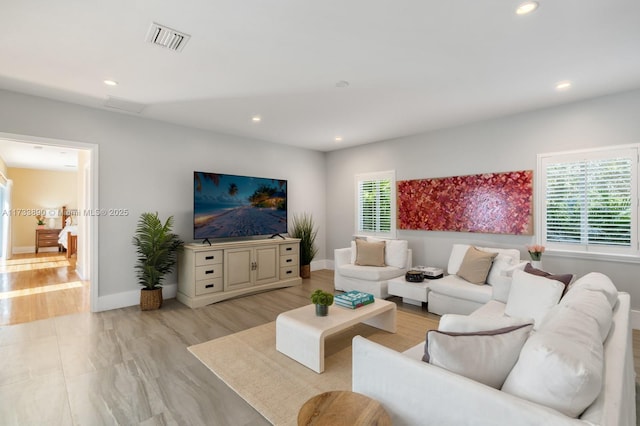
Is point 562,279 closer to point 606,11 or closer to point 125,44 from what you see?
point 606,11

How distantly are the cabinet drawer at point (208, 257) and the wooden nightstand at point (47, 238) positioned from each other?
7.54 metres

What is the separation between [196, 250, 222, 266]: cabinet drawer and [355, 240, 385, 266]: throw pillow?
7.16ft

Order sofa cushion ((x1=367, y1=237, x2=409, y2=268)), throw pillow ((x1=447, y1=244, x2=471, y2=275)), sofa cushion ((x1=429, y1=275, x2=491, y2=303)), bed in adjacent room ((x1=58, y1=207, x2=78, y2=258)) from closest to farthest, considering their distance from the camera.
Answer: sofa cushion ((x1=429, y1=275, x2=491, y2=303)) → throw pillow ((x1=447, y1=244, x2=471, y2=275)) → sofa cushion ((x1=367, y1=237, x2=409, y2=268)) → bed in adjacent room ((x1=58, y1=207, x2=78, y2=258))

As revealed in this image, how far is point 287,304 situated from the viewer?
4391mm

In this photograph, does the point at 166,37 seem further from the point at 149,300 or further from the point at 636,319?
the point at 636,319

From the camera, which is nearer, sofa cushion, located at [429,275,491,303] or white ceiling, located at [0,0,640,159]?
white ceiling, located at [0,0,640,159]

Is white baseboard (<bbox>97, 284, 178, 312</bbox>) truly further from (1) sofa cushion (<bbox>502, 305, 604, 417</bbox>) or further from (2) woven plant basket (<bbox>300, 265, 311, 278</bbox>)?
(1) sofa cushion (<bbox>502, 305, 604, 417</bbox>)

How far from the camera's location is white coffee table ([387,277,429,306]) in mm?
4098

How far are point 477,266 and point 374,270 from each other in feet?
4.61

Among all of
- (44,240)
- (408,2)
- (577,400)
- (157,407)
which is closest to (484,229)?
(408,2)

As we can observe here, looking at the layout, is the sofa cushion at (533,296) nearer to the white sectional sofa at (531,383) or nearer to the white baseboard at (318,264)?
the white sectional sofa at (531,383)

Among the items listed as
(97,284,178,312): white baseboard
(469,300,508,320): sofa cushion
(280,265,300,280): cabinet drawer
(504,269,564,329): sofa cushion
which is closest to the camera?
(504,269,564,329): sofa cushion

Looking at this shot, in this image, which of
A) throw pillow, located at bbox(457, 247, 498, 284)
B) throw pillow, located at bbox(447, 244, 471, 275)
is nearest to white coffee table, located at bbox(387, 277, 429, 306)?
throw pillow, located at bbox(447, 244, 471, 275)

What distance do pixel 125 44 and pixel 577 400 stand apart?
11.3ft
